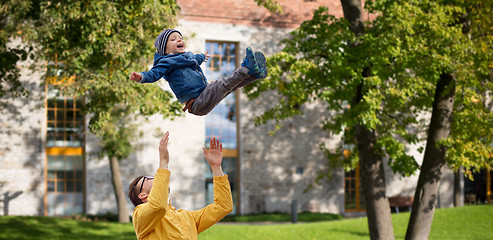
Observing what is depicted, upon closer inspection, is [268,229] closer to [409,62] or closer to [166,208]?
[409,62]

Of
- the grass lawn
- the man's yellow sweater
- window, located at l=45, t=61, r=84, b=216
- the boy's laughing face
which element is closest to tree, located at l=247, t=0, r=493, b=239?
the grass lawn

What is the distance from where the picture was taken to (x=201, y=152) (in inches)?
823

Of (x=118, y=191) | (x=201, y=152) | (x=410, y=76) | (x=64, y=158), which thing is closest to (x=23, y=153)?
(x=64, y=158)

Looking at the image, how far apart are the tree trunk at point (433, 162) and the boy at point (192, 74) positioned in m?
8.66

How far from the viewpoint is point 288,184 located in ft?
72.1

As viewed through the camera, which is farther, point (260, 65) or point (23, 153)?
point (23, 153)

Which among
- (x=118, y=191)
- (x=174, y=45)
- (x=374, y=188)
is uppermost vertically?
(x=174, y=45)

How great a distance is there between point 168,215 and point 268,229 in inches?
518

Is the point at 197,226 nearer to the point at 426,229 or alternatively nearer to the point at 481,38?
the point at 481,38

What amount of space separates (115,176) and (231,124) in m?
5.41

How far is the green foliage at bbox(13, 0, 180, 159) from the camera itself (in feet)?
28.6

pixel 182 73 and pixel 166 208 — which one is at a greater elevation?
pixel 182 73

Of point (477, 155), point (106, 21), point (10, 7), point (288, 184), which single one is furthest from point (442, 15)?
point (288, 184)

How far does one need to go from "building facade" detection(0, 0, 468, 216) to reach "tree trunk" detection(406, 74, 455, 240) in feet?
28.4
